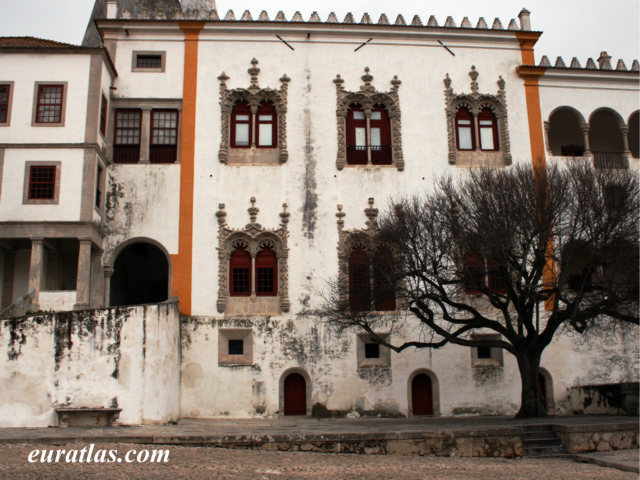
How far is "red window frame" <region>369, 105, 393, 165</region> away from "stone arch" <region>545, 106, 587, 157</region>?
738 centimetres

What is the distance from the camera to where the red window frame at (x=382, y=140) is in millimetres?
27750

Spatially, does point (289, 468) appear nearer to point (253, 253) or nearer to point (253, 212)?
point (253, 253)

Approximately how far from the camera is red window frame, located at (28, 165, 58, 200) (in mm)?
23875

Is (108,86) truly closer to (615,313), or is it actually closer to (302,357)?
(302,357)

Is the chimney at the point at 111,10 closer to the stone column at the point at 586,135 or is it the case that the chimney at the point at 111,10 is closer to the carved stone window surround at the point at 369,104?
the carved stone window surround at the point at 369,104

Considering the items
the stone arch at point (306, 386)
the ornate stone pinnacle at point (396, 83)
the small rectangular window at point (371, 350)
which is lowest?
the stone arch at point (306, 386)

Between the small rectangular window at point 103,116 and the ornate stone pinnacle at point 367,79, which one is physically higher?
the ornate stone pinnacle at point 367,79

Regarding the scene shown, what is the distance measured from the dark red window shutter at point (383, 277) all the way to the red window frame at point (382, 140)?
6454 millimetres

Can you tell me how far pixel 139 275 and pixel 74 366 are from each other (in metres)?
11.5

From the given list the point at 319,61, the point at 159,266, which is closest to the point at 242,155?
the point at 319,61

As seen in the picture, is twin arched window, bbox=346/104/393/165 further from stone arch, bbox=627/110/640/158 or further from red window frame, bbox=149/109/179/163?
stone arch, bbox=627/110/640/158

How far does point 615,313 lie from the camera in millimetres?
19844

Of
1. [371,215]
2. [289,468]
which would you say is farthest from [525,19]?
[289,468]

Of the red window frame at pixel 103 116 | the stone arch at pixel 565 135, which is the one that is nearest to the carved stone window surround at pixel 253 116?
the red window frame at pixel 103 116
